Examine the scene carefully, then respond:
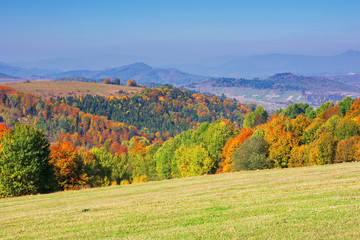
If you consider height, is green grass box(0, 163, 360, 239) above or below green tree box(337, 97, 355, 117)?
above

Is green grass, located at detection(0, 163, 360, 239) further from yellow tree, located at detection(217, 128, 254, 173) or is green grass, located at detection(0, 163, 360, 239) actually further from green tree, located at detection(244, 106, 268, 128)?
green tree, located at detection(244, 106, 268, 128)

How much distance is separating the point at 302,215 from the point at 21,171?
4319 cm

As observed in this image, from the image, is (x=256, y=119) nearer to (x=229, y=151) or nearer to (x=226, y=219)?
(x=229, y=151)

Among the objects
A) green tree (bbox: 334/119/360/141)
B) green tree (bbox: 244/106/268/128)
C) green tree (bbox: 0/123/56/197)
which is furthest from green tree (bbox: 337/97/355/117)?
green tree (bbox: 0/123/56/197)

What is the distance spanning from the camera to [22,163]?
168 feet

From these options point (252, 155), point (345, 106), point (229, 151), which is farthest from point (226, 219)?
point (345, 106)

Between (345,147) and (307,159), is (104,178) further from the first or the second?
(345,147)

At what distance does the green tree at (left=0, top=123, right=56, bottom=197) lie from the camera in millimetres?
49125

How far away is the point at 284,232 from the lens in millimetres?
14133

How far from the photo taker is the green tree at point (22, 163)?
4912cm

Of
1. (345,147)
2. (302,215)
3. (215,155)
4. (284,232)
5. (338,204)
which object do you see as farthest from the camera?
(215,155)

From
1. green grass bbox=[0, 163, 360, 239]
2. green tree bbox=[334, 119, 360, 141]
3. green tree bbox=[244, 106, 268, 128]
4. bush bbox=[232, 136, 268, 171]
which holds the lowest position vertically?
green tree bbox=[244, 106, 268, 128]

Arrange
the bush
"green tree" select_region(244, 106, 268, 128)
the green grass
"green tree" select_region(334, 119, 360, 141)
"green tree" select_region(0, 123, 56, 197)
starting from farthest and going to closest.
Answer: "green tree" select_region(244, 106, 268, 128), "green tree" select_region(334, 119, 360, 141), the bush, "green tree" select_region(0, 123, 56, 197), the green grass

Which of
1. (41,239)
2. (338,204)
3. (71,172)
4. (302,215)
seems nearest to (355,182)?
(338,204)
